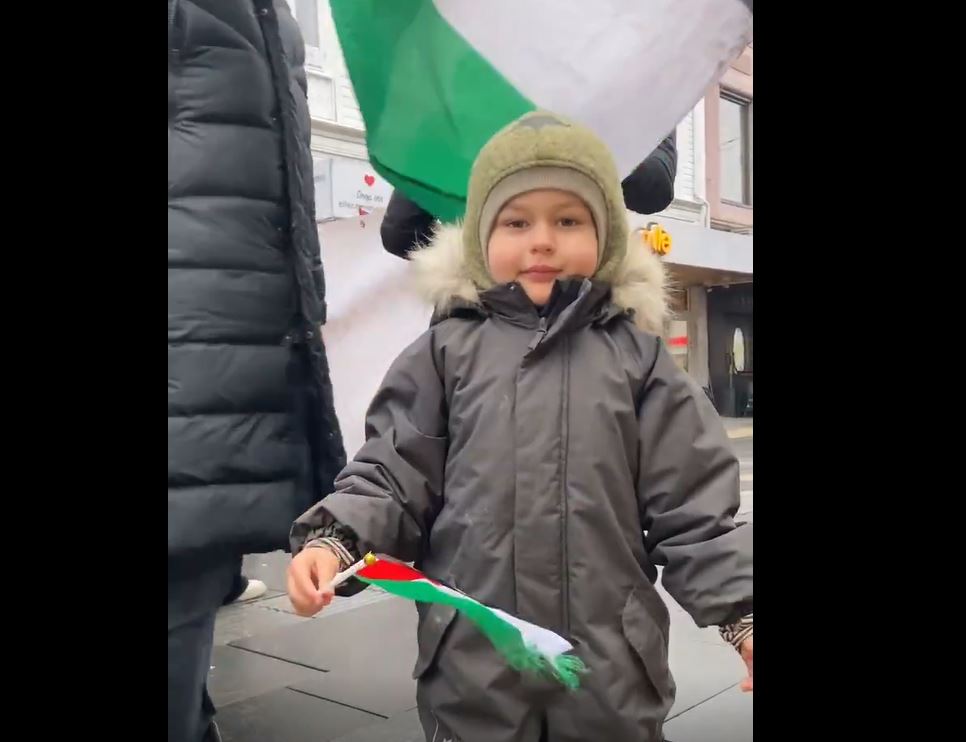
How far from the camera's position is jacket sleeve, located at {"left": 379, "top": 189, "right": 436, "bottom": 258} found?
109 centimetres

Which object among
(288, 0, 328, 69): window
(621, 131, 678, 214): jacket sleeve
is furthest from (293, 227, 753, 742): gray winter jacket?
(288, 0, 328, 69): window

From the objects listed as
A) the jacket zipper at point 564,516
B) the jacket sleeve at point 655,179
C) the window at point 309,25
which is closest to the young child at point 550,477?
the jacket zipper at point 564,516

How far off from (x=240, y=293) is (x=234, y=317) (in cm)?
3

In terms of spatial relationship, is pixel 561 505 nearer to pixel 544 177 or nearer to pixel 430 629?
pixel 430 629

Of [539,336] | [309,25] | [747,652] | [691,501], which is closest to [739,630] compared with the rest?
[747,652]

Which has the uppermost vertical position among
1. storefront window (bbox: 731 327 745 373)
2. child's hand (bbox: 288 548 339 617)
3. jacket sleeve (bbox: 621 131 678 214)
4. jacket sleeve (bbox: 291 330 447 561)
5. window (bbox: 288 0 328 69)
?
window (bbox: 288 0 328 69)

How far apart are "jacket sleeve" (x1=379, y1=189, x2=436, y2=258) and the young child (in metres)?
0.16

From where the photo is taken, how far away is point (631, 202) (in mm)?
1048

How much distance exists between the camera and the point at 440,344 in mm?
963

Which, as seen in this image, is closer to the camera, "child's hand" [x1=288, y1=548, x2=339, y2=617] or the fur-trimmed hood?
"child's hand" [x1=288, y1=548, x2=339, y2=617]

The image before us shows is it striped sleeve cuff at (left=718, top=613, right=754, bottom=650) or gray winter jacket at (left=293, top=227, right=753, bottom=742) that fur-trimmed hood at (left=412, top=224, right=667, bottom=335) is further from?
striped sleeve cuff at (left=718, top=613, right=754, bottom=650)
